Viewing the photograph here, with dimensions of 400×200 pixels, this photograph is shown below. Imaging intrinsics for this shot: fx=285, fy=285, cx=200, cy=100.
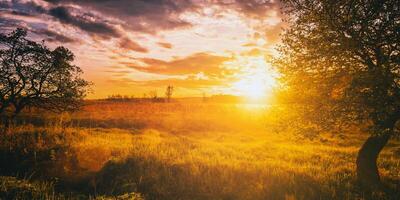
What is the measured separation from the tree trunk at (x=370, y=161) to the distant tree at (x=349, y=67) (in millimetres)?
48

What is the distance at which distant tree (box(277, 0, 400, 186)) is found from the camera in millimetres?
11188

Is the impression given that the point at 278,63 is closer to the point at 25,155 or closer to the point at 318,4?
the point at 318,4

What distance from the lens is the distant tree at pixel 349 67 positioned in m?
11.2

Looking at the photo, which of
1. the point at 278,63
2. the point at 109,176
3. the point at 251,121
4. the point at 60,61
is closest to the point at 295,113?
the point at 278,63

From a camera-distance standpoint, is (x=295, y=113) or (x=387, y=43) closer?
(x=387, y=43)

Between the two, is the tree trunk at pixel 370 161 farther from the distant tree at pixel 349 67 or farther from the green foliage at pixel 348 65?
the green foliage at pixel 348 65

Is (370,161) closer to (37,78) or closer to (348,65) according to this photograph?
(348,65)

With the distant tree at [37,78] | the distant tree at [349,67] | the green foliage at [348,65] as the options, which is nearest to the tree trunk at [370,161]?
the distant tree at [349,67]

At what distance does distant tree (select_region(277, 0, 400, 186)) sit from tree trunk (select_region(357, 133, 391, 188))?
48 millimetres

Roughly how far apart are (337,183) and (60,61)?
2091 centimetres

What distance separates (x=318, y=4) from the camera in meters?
13.4

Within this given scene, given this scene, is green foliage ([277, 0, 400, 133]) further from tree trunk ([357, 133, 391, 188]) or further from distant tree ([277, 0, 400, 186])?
tree trunk ([357, 133, 391, 188])

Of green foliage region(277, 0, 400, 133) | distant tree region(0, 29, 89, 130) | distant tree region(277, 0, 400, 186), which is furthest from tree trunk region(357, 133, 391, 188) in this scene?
distant tree region(0, 29, 89, 130)

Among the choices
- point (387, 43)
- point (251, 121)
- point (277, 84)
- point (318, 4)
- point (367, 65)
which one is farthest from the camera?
point (251, 121)
